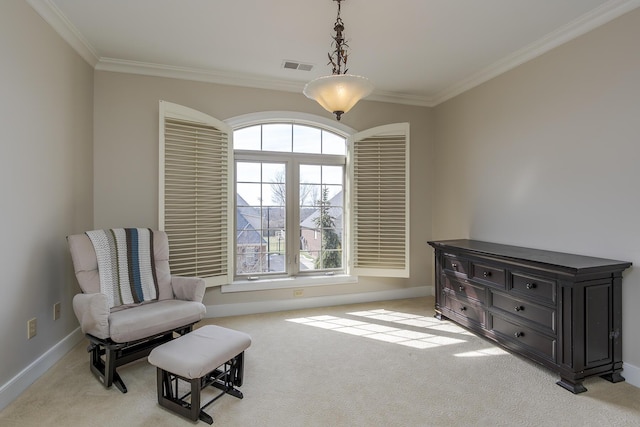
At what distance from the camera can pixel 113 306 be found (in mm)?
2645

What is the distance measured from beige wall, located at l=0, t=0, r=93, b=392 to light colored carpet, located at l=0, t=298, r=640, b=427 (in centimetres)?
43

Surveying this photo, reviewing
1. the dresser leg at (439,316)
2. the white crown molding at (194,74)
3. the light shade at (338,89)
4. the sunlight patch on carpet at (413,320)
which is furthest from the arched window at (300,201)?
the light shade at (338,89)

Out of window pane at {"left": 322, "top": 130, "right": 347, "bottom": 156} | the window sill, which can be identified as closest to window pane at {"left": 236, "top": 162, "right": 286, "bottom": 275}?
the window sill

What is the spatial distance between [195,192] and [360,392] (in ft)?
8.40

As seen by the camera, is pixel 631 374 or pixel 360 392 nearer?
pixel 360 392

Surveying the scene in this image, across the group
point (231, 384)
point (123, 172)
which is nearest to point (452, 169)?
point (231, 384)

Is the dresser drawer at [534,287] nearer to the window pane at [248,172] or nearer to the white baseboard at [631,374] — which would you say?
the white baseboard at [631,374]

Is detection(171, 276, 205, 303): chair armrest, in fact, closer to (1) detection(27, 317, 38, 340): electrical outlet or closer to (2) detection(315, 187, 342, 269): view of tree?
(1) detection(27, 317, 38, 340): electrical outlet

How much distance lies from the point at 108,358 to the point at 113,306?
49cm

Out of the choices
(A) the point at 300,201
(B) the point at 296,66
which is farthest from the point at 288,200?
(B) the point at 296,66

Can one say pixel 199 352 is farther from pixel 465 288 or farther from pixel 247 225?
pixel 465 288

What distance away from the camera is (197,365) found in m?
1.87

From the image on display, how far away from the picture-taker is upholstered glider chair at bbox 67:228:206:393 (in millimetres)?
2293

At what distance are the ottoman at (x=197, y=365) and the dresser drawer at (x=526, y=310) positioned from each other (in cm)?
221
